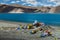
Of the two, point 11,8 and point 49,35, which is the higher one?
point 49,35

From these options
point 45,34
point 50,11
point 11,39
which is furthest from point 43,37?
point 50,11

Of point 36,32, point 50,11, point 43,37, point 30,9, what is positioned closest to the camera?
point 43,37

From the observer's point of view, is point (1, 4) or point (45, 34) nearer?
point (45, 34)

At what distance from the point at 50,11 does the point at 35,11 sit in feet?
35.2

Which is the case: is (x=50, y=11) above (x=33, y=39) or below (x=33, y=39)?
below

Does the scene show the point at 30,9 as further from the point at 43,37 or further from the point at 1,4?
the point at 43,37

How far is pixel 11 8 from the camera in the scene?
184250mm

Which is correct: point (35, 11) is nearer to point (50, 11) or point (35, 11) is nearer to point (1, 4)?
point (50, 11)

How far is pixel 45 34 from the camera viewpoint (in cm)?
1433

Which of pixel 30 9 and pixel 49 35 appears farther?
pixel 30 9

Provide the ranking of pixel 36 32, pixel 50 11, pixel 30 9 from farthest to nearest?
pixel 30 9
pixel 50 11
pixel 36 32

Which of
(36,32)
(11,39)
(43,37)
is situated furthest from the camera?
(36,32)

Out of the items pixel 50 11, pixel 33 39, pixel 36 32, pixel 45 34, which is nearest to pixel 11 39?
pixel 33 39

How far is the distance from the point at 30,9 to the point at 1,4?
2216cm
